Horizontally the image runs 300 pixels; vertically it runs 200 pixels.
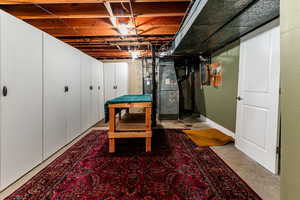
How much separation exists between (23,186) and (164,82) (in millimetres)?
4443

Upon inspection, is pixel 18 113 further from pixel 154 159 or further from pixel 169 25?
pixel 169 25

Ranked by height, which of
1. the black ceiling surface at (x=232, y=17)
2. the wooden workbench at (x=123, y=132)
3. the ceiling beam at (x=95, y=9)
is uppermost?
the ceiling beam at (x=95, y=9)

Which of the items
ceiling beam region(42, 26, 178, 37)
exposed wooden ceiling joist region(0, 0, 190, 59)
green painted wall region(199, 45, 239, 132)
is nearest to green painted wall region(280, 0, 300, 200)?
exposed wooden ceiling joist region(0, 0, 190, 59)

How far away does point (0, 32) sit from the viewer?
162 cm

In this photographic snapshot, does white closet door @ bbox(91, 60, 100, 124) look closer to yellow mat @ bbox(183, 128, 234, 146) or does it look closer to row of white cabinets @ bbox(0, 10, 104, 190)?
row of white cabinets @ bbox(0, 10, 104, 190)

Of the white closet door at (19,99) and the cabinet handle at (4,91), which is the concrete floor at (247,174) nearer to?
the white closet door at (19,99)

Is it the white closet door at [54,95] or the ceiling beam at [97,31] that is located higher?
the ceiling beam at [97,31]

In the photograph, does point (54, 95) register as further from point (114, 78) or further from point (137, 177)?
point (114, 78)

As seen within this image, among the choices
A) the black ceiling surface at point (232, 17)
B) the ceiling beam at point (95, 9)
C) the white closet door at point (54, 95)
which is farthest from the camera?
the ceiling beam at point (95, 9)

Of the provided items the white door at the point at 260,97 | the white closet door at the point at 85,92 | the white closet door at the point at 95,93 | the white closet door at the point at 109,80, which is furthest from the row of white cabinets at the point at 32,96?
the white door at the point at 260,97

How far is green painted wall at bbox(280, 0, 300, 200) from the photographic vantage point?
838 millimetres

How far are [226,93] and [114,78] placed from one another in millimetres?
4057

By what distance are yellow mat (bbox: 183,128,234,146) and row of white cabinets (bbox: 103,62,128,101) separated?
3291 millimetres

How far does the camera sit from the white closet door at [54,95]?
238 cm
